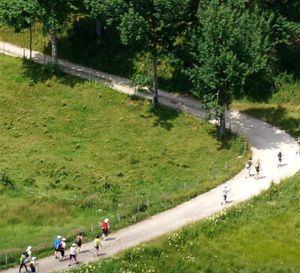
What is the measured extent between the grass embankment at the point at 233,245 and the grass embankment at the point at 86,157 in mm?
4889

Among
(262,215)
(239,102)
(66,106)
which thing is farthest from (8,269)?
(239,102)

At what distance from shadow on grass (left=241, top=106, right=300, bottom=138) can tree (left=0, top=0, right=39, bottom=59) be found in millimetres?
29776

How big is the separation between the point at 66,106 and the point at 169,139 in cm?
1497

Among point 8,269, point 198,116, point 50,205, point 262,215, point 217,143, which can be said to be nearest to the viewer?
point 8,269

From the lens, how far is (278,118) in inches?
2261

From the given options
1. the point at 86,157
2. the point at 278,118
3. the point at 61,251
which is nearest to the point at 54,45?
the point at 86,157

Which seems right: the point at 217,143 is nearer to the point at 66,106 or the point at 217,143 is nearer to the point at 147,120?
the point at 147,120

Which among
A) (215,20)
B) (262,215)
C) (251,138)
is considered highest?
(215,20)

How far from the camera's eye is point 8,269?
119 feet

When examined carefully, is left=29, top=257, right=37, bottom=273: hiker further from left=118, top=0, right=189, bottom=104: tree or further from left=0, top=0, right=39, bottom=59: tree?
left=0, top=0, right=39, bottom=59: tree

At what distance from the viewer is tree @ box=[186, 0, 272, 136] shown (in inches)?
2000

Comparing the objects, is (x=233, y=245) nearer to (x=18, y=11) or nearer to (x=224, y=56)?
(x=224, y=56)

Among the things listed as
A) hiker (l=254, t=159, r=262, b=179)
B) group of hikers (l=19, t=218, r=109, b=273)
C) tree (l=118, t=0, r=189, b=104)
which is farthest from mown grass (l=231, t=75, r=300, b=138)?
group of hikers (l=19, t=218, r=109, b=273)

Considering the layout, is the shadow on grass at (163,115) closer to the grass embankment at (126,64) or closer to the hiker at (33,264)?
the grass embankment at (126,64)
